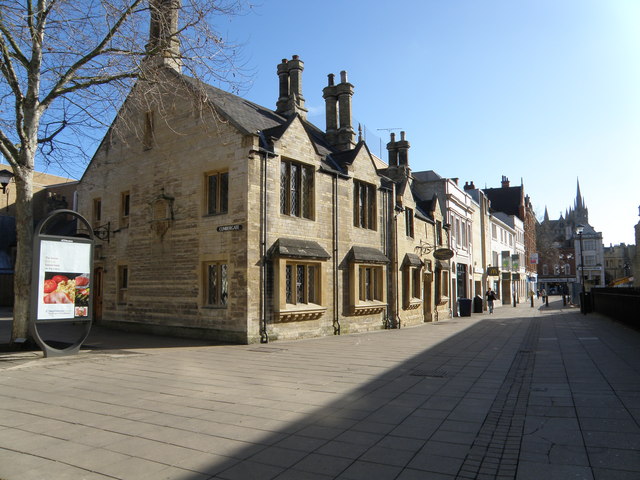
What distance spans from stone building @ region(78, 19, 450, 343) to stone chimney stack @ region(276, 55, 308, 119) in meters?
4.06

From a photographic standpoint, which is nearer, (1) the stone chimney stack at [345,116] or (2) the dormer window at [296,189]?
(2) the dormer window at [296,189]

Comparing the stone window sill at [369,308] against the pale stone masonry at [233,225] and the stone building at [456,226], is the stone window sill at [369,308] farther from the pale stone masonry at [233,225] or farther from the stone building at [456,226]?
the stone building at [456,226]

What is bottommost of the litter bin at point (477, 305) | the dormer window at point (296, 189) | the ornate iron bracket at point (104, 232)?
the litter bin at point (477, 305)

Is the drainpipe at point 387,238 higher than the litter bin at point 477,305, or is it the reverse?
the drainpipe at point 387,238

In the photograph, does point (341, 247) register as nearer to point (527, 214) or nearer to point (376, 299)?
point (376, 299)

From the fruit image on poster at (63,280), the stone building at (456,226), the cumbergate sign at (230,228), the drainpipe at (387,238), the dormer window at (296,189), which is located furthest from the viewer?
the stone building at (456,226)

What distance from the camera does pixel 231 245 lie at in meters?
15.2

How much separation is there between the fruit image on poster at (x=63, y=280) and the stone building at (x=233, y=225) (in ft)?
11.4

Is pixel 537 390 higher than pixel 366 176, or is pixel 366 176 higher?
pixel 366 176

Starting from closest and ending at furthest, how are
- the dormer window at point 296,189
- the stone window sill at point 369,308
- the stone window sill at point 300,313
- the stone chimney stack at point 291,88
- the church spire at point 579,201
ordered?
the stone window sill at point 300,313, the dormer window at point 296,189, the stone window sill at point 369,308, the stone chimney stack at point 291,88, the church spire at point 579,201

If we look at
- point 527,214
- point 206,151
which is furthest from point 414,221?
point 527,214

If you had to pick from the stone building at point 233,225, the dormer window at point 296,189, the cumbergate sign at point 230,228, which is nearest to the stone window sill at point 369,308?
the stone building at point 233,225

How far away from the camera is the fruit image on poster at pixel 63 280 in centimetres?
1105

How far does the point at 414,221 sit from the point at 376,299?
20.4 feet
